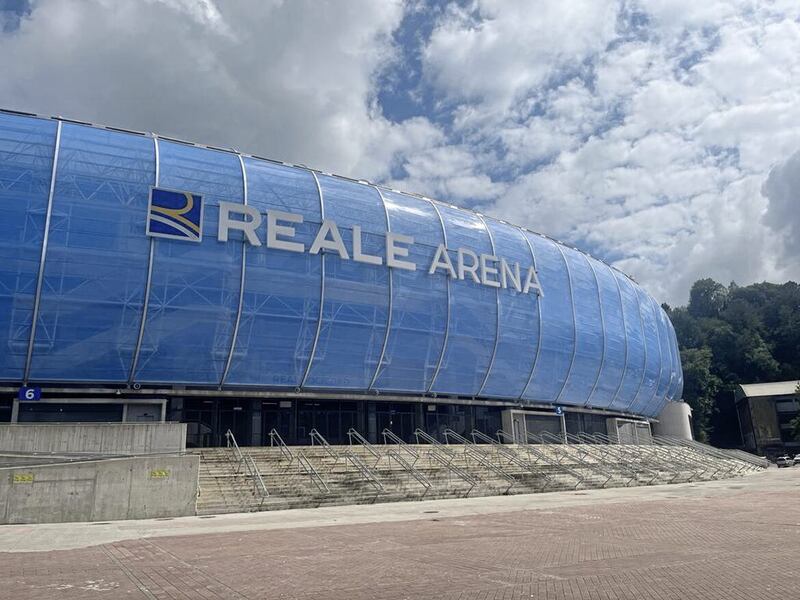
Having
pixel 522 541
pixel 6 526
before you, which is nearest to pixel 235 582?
pixel 522 541

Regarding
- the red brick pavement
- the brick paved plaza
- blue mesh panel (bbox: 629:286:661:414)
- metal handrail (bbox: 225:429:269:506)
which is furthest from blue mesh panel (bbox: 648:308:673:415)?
the red brick pavement

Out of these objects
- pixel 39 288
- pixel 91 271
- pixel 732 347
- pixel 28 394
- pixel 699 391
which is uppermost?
pixel 732 347

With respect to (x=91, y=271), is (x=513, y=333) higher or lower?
lower

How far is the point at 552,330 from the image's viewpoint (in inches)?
1874

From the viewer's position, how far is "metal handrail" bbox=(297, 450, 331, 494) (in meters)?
26.3

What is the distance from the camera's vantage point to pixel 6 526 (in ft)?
66.8

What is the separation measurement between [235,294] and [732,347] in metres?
96.5

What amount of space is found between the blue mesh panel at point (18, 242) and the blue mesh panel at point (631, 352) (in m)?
45.0

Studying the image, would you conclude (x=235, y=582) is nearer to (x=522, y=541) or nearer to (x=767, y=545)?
(x=522, y=541)

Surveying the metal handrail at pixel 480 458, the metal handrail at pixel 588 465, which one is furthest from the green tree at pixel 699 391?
the metal handrail at pixel 480 458

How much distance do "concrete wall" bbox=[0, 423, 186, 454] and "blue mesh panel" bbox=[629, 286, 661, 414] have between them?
46091 millimetres

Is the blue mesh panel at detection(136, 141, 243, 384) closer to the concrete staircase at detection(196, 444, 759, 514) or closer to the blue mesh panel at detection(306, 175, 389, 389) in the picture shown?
the concrete staircase at detection(196, 444, 759, 514)

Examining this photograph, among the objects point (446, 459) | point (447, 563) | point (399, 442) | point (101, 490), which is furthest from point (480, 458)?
point (447, 563)

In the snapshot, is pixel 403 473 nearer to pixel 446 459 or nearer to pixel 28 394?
pixel 446 459
